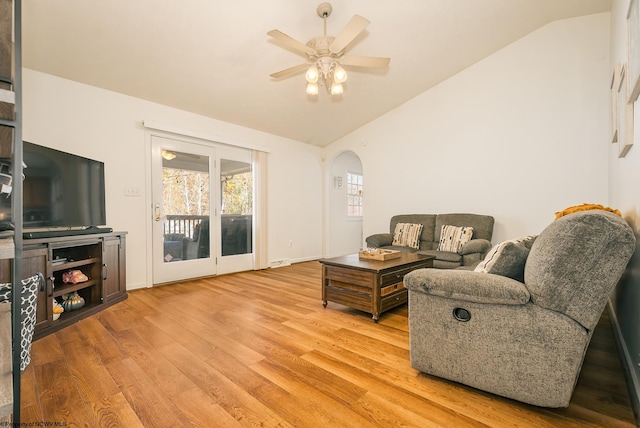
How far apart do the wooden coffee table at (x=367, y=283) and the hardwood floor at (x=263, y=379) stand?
0.45 feet

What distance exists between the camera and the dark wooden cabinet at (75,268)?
2.24m

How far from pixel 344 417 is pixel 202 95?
3847mm

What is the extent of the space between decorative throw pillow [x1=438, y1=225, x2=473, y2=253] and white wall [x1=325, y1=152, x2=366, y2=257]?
8.37ft

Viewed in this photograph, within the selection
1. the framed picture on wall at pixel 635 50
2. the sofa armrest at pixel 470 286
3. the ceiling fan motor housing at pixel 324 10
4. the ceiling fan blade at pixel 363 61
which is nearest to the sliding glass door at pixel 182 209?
the ceiling fan motor housing at pixel 324 10

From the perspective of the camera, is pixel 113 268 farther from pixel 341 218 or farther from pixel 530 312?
pixel 341 218

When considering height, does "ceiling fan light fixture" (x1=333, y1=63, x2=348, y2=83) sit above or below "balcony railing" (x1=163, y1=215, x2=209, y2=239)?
above

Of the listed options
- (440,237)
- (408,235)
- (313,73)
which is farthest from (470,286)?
(408,235)

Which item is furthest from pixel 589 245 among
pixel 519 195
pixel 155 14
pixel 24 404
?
pixel 155 14

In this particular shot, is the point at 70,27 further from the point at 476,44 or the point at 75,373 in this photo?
the point at 476,44

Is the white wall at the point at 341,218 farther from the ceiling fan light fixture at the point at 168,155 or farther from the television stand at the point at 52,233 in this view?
the television stand at the point at 52,233

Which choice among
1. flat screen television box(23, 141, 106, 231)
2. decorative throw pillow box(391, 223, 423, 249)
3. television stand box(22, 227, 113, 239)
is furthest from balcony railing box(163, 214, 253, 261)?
decorative throw pillow box(391, 223, 423, 249)

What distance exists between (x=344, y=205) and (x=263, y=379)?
509 cm

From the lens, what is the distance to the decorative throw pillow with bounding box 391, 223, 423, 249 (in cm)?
425

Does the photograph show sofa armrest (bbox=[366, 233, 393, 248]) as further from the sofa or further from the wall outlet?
the wall outlet
